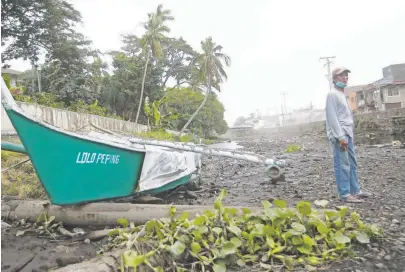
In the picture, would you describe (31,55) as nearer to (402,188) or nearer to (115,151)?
(115,151)

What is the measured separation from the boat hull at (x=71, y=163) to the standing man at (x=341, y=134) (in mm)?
3092

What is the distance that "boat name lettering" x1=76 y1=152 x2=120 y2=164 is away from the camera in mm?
4105

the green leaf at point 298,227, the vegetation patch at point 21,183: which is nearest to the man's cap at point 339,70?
the green leaf at point 298,227

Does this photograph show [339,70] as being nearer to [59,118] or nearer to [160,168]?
[160,168]

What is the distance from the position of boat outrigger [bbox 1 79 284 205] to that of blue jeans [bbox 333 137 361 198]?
275 centimetres

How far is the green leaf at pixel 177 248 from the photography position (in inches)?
109

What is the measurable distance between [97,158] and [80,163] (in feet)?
0.77

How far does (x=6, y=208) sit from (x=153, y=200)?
2.09 meters

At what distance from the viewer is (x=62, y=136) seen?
3.94 m

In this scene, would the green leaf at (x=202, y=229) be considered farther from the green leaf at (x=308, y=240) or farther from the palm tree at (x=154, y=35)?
the palm tree at (x=154, y=35)

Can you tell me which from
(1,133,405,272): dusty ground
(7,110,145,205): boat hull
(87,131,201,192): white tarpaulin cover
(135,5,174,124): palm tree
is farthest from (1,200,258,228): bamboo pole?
(135,5,174,124): palm tree

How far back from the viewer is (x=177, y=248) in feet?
9.18

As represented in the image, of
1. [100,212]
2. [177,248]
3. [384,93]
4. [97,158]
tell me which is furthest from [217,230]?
[384,93]

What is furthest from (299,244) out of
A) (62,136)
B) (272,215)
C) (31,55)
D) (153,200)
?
(31,55)
